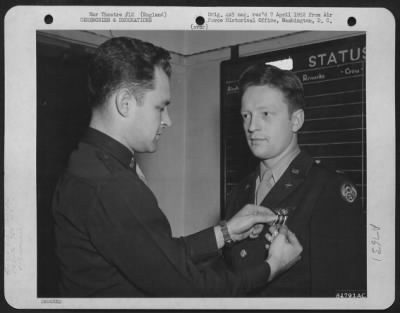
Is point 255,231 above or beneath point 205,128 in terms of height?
beneath

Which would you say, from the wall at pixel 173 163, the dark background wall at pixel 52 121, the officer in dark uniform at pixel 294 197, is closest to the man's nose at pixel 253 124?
the officer in dark uniform at pixel 294 197

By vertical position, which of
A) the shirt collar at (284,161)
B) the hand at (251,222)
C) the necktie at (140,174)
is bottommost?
the hand at (251,222)

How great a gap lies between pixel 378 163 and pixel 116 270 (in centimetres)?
49

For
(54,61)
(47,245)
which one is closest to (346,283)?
(47,245)

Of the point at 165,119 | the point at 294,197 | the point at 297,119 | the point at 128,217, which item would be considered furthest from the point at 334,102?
the point at 128,217

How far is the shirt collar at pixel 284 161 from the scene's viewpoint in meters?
0.68

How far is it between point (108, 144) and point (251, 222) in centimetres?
28

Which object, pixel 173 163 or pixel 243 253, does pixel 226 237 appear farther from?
pixel 173 163

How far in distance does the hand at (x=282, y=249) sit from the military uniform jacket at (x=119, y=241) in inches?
0.7

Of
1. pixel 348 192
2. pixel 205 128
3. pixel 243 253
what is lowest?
pixel 243 253

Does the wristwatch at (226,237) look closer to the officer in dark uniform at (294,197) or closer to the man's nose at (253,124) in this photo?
the officer in dark uniform at (294,197)

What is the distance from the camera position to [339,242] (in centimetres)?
69

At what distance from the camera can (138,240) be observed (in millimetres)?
642

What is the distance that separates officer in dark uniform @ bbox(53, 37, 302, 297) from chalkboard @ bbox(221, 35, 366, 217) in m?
0.15
